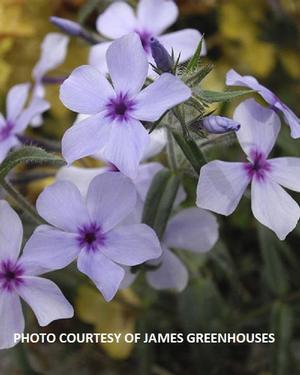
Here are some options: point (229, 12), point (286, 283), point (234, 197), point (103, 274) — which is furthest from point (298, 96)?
point (103, 274)

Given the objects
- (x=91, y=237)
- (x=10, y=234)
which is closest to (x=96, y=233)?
(x=91, y=237)

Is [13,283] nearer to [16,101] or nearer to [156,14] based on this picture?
[16,101]

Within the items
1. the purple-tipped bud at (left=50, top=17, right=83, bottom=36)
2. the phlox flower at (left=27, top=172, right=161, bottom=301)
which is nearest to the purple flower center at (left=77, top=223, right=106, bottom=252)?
the phlox flower at (left=27, top=172, right=161, bottom=301)

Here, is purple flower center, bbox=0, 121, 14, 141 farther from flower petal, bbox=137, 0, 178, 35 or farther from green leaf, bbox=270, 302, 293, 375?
green leaf, bbox=270, 302, 293, 375

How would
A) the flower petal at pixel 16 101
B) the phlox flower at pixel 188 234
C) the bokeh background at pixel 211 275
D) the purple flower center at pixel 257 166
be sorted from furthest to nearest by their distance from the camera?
the bokeh background at pixel 211 275 → the flower petal at pixel 16 101 → the phlox flower at pixel 188 234 → the purple flower center at pixel 257 166

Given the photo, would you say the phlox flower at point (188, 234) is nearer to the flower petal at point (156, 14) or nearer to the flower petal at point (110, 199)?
the flower petal at point (110, 199)

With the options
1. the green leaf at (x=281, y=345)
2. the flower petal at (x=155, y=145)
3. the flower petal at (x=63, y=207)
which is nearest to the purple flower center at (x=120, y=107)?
the flower petal at (x=63, y=207)
